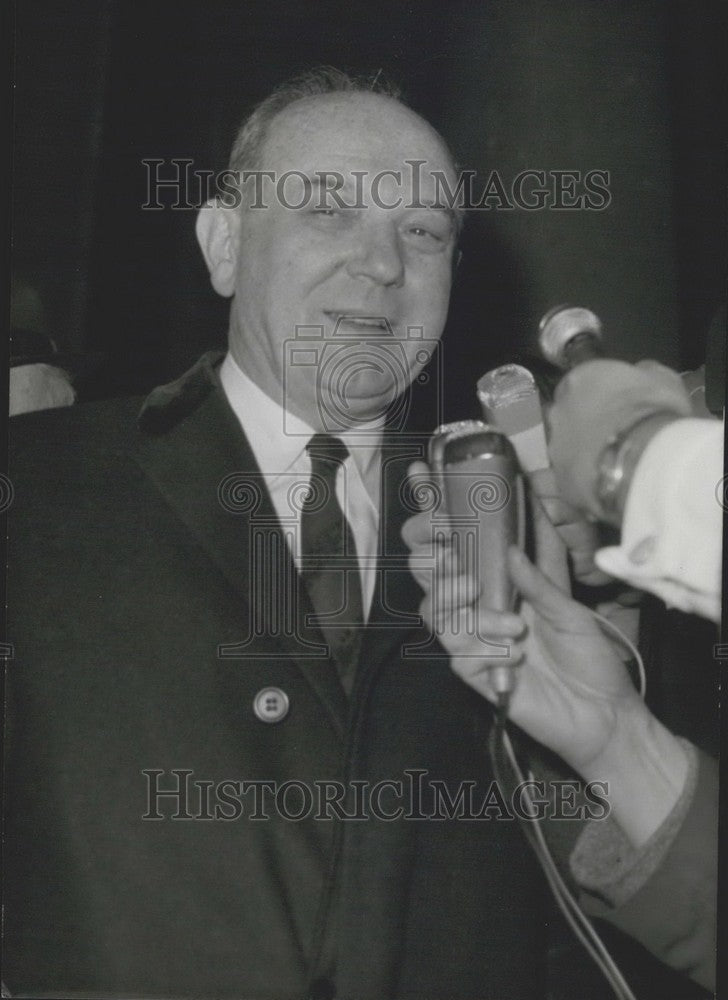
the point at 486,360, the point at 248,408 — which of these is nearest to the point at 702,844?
the point at 486,360

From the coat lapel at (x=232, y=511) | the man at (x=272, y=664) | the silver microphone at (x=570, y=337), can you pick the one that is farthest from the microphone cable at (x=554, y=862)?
the silver microphone at (x=570, y=337)

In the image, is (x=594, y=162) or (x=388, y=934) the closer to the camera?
(x=388, y=934)

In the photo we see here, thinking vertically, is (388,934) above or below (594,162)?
below

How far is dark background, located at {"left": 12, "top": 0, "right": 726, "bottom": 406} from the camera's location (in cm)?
127

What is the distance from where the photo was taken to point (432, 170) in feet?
Result: 4.15

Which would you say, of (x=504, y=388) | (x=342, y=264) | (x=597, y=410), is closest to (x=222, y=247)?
(x=342, y=264)

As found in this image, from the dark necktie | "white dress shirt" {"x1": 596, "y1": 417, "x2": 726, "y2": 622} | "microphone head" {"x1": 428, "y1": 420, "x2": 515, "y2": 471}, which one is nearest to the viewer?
"white dress shirt" {"x1": 596, "y1": 417, "x2": 726, "y2": 622}

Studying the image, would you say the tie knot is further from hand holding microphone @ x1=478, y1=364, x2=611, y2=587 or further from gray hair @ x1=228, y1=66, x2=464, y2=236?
gray hair @ x1=228, y1=66, x2=464, y2=236

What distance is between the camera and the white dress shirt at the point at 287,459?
1251 millimetres

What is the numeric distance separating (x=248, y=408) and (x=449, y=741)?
0.44m

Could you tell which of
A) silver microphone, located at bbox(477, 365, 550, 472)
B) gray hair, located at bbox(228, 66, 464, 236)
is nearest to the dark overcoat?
silver microphone, located at bbox(477, 365, 550, 472)

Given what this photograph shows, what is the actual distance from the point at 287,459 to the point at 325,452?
0.04 meters

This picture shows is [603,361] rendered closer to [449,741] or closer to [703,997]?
[449,741]

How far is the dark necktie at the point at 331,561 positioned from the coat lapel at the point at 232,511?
0.01 meters
